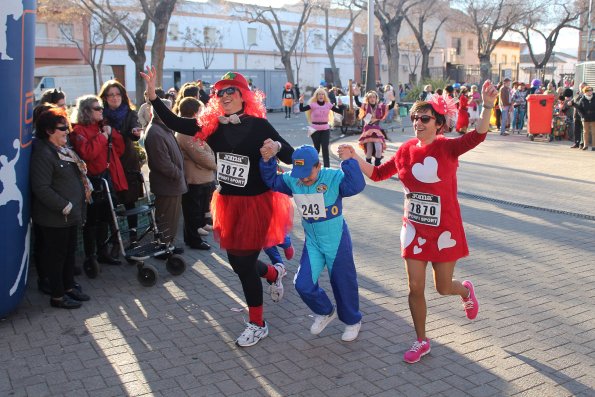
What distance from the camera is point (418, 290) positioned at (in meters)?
4.27

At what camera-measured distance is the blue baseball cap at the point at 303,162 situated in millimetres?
4418

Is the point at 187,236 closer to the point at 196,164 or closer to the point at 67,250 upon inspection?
the point at 196,164

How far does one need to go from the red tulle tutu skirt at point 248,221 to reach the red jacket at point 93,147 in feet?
6.63

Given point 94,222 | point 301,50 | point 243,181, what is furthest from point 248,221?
point 301,50

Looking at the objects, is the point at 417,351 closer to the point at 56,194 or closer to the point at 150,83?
the point at 150,83

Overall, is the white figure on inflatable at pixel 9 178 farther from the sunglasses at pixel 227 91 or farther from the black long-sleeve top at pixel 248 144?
the sunglasses at pixel 227 91

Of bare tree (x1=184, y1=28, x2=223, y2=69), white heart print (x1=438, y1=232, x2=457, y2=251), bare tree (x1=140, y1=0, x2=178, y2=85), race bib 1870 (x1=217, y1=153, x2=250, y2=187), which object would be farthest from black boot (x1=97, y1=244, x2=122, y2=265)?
bare tree (x1=184, y1=28, x2=223, y2=69)

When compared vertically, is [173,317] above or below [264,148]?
below

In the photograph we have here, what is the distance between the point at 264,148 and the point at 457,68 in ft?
132

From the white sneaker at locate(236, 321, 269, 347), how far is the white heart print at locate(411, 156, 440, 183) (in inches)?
68.0

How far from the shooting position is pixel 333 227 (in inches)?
178

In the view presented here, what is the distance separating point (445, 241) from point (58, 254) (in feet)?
10.9

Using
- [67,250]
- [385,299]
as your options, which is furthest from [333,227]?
[67,250]

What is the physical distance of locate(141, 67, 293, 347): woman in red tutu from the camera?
15.0 ft
